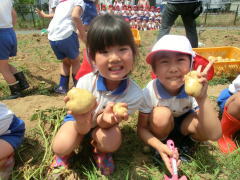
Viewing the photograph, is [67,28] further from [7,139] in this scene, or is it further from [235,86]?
[235,86]

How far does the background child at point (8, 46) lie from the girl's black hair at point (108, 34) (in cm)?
184

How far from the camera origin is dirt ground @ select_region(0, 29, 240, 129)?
226 cm

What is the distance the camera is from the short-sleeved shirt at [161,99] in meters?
1.58

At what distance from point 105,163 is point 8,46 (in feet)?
6.86

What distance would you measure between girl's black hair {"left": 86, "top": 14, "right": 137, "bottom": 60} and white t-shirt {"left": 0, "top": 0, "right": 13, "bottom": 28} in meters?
1.84

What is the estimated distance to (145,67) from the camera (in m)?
4.09

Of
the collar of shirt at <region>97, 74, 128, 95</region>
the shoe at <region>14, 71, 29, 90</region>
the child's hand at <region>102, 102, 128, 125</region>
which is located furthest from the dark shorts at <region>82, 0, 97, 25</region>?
the child's hand at <region>102, 102, 128, 125</region>

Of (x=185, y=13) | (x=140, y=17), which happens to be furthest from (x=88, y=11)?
(x=140, y=17)

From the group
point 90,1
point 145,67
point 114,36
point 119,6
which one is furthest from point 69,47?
point 119,6

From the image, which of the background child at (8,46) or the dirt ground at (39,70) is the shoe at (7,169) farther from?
the background child at (8,46)

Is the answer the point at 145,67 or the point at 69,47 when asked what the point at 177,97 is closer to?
the point at 69,47

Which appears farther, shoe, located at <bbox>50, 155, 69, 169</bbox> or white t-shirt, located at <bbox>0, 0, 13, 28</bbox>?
white t-shirt, located at <bbox>0, 0, 13, 28</bbox>

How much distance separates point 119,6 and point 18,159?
889 cm

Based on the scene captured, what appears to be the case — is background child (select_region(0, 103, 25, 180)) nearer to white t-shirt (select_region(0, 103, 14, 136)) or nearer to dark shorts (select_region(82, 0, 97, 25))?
white t-shirt (select_region(0, 103, 14, 136))
